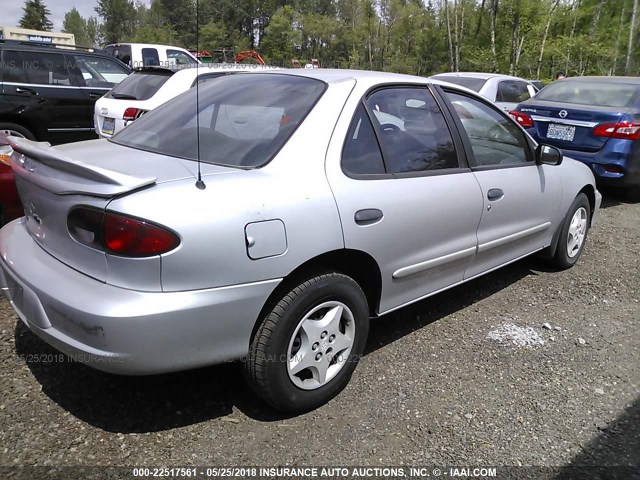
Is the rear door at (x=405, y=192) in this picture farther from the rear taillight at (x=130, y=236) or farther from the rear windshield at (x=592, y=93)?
the rear windshield at (x=592, y=93)

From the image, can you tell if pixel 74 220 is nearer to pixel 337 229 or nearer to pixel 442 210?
pixel 337 229

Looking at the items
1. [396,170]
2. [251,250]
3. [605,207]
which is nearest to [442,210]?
[396,170]

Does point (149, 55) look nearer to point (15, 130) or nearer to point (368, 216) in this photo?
point (15, 130)

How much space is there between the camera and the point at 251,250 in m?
2.16

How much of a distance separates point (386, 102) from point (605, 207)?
5.32 m

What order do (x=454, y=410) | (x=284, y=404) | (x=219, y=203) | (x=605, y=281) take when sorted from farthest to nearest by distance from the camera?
(x=605, y=281), (x=454, y=410), (x=284, y=404), (x=219, y=203)

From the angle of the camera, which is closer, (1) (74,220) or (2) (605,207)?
(1) (74,220)

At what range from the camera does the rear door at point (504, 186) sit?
11.2ft

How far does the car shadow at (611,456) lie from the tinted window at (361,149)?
164 centimetres

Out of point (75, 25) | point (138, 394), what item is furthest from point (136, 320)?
point (75, 25)

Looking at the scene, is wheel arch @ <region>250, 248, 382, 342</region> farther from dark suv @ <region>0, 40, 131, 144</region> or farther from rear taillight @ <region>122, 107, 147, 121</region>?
dark suv @ <region>0, 40, 131, 144</region>

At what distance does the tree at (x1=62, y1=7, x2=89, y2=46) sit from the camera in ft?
293

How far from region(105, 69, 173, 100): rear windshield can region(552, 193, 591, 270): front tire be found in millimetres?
5025

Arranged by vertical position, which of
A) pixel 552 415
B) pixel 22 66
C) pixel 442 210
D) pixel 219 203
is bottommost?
pixel 552 415
